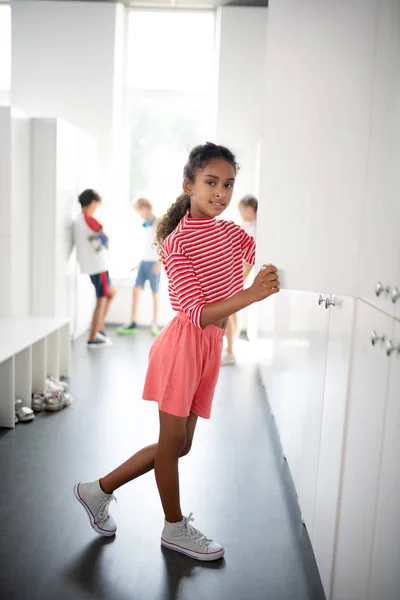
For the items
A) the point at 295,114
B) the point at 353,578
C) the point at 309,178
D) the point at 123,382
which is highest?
the point at 295,114

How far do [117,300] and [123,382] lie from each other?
241cm

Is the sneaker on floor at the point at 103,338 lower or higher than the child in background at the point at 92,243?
lower

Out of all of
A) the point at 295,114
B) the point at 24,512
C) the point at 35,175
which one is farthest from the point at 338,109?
the point at 35,175

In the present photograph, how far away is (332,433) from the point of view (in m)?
1.83

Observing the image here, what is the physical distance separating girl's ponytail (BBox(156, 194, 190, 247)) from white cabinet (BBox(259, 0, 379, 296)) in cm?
44

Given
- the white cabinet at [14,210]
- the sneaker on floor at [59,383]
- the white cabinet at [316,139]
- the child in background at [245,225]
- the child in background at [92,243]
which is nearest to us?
the white cabinet at [316,139]

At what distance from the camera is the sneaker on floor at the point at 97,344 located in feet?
17.8

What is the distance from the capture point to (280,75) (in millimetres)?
1643

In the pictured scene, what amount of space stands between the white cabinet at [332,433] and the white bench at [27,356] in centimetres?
173

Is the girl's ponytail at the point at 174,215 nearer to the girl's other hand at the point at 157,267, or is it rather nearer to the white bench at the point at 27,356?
the white bench at the point at 27,356

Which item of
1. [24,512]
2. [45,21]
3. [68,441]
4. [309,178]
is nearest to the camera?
[309,178]

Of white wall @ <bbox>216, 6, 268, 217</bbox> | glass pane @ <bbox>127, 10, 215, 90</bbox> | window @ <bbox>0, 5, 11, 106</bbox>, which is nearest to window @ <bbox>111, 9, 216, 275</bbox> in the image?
glass pane @ <bbox>127, 10, 215, 90</bbox>

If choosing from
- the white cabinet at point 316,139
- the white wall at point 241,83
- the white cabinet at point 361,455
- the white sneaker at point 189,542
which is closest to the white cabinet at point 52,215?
the white wall at point 241,83

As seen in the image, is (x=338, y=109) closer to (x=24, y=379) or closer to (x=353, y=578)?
(x=353, y=578)
